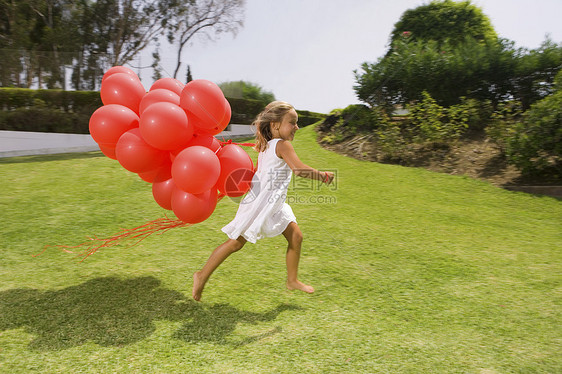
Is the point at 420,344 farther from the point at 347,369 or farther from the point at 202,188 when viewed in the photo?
the point at 202,188

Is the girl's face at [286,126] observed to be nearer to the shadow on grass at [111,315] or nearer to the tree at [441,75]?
the shadow on grass at [111,315]

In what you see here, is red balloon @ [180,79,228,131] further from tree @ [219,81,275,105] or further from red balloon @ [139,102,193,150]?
tree @ [219,81,275,105]

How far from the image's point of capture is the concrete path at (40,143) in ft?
40.2

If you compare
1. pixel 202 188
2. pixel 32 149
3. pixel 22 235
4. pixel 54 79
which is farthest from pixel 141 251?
pixel 54 79

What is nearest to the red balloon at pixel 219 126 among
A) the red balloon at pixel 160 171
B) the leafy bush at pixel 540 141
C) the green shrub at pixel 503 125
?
the red balloon at pixel 160 171

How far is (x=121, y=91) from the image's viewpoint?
3613mm

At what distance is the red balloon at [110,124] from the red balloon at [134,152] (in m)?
0.11

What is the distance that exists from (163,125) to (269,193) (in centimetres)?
101

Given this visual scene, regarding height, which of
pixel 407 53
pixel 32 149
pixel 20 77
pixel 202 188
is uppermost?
pixel 407 53

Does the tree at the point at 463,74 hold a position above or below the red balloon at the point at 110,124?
above

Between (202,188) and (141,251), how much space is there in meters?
1.99

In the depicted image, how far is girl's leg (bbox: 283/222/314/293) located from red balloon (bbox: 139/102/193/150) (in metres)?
1.21

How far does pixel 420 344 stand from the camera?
3107 millimetres

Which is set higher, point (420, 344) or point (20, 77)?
point (20, 77)
